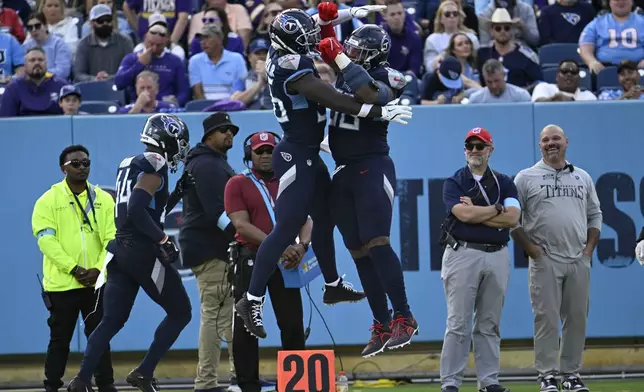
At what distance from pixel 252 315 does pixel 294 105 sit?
1.44m

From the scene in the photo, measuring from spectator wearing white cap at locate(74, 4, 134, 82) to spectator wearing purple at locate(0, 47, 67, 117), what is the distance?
1.05 metres

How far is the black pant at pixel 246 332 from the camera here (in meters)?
9.09

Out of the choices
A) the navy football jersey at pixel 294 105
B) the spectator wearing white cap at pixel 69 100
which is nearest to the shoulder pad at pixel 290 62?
the navy football jersey at pixel 294 105

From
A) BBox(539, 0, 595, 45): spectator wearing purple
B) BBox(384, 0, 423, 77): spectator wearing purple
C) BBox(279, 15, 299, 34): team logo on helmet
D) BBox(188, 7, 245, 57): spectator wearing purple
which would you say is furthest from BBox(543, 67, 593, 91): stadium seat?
BBox(279, 15, 299, 34): team logo on helmet

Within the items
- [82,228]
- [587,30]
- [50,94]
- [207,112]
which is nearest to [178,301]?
[82,228]

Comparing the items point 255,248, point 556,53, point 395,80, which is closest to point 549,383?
point 255,248

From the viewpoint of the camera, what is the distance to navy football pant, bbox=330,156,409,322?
774 centimetres

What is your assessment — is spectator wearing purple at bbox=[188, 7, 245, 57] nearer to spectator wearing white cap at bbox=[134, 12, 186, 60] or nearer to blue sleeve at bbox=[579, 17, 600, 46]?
spectator wearing white cap at bbox=[134, 12, 186, 60]

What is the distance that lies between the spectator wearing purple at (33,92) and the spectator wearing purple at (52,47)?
110 centimetres

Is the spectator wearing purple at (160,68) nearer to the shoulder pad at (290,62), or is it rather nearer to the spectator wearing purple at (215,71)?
the spectator wearing purple at (215,71)

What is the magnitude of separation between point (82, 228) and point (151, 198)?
4.95ft

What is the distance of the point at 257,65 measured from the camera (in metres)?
12.9

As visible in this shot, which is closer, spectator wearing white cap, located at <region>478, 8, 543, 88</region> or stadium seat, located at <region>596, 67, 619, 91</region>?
stadium seat, located at <region>596, 67, 619, 91</region>

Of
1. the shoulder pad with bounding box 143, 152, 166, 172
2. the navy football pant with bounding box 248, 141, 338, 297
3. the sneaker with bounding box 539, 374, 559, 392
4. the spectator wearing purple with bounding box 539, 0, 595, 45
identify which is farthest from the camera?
the spectator wearing purple with bounding box 539, 0, 595, 45
